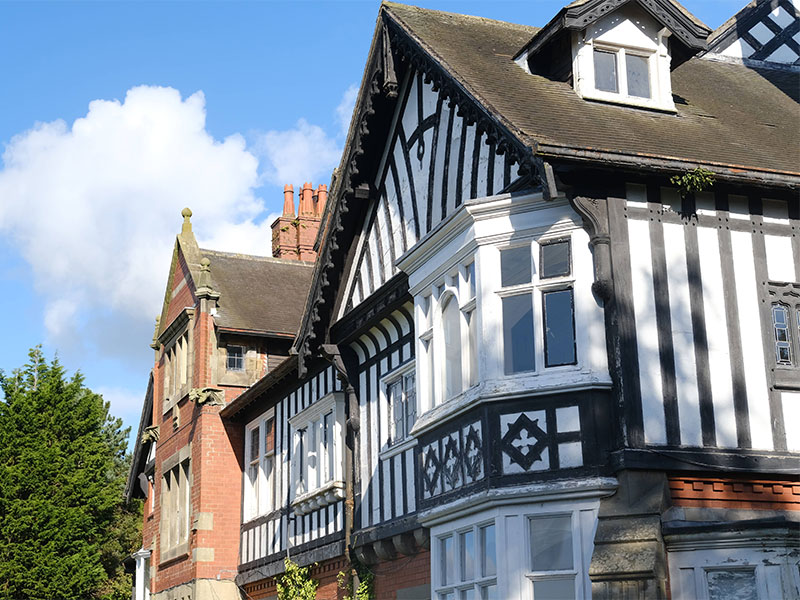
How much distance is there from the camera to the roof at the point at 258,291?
81.6 ft

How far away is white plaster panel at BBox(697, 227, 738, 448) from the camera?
11539 mm

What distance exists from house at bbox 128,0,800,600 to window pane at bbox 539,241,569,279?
16 mm

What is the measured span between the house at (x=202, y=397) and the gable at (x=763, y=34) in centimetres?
1149

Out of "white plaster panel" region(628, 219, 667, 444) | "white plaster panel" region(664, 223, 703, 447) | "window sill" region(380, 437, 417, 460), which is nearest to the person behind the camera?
"white plaster panel" region(628, 219, 667, 444)

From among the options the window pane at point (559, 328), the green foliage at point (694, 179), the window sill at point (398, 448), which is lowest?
the window sill at point (398, 448)

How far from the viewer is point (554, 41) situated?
1385 centimetres

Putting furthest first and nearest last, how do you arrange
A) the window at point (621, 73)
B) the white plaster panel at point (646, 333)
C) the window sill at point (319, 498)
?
the window sill at point (319, 498), the window at point (621, 73), the white plaster panel at point (646, 333)

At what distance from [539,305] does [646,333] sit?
3.80 feet

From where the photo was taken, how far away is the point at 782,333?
12.2 meters

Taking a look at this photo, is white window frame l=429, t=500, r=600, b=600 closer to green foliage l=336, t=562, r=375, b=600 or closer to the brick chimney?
green foliage l=336, t=562, r=375, b=600

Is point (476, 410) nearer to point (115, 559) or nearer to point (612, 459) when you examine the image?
point (612, 459)

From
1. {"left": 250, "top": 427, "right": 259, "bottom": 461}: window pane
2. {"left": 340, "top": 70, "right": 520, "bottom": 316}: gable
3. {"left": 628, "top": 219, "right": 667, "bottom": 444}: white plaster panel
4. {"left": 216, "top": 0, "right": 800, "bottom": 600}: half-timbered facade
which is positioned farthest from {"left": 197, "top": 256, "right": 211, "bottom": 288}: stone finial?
{"left": 628, "top": 219, "right": 667, "bottom": 444}: white plaster panel

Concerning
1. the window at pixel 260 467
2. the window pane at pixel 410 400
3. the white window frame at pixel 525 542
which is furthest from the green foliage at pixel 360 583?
the white window frame at pixel 525 542

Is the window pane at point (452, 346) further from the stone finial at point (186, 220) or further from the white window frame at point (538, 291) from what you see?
the stone finial at point (186, 220)
